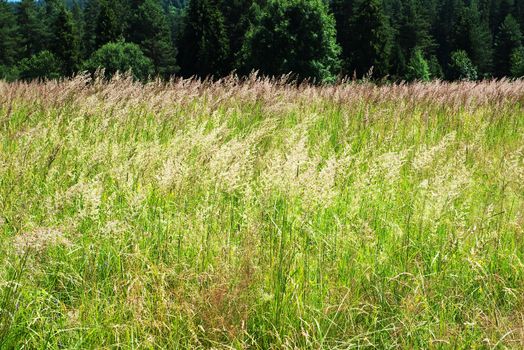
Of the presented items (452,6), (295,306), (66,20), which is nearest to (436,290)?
(295,306)

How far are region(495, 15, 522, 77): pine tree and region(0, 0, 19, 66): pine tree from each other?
2332 inches

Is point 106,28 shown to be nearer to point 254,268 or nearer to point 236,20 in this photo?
point 236,20

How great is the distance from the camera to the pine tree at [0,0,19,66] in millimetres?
63750

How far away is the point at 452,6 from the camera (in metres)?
92.2

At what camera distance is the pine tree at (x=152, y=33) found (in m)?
57.7

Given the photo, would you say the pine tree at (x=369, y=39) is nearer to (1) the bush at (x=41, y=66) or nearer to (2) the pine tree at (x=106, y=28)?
(2) the pine tree at (x=106, y=28)

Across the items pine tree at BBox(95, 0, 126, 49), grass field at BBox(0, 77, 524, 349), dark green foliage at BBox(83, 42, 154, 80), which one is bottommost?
dark green foliage at BBox(83, 42, 154, 80)

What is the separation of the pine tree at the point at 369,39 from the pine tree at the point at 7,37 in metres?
→ 42.4

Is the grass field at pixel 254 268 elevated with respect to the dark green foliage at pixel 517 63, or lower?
elevated

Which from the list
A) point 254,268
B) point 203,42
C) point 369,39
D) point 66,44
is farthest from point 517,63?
point 254,268

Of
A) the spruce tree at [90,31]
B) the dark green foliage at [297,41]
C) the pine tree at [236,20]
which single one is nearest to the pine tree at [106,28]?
the spruce tree at [90,31]

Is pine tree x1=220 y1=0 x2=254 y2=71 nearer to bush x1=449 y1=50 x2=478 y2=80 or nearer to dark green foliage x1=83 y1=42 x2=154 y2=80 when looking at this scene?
dark green foliage x1=83 y1=42 x2=154 y2=80

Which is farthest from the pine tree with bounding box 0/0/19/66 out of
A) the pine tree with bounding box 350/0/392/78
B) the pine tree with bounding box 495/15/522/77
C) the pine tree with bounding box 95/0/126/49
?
the pine tree with bounding box 495/15/522/77

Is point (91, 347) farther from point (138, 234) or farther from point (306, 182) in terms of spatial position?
point (306, 182)
